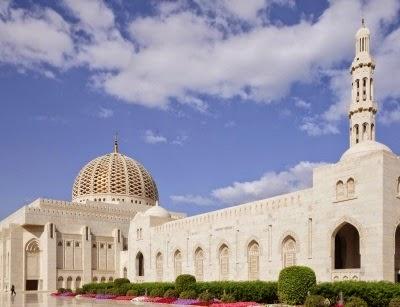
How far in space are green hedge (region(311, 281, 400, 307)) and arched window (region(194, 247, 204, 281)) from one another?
48.4ft

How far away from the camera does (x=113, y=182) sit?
4572 cm

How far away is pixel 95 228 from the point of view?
41.3 meters

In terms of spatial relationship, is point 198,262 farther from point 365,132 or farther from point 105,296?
point 365,132

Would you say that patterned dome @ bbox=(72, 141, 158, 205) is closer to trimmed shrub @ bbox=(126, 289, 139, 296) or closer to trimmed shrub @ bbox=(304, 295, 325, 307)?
trimmed shrub @ bbox=(126, 289, 139, 296)

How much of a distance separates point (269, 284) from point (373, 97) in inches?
444

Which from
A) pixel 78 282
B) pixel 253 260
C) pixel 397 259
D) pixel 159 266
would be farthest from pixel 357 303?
pixel 78 282

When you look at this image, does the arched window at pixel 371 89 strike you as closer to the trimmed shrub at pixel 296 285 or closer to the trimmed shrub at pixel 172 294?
the trimmed shrub at pixel 296 285

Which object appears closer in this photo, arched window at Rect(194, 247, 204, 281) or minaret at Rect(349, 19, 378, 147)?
minaret at Rect(349, 19, 378, 147)

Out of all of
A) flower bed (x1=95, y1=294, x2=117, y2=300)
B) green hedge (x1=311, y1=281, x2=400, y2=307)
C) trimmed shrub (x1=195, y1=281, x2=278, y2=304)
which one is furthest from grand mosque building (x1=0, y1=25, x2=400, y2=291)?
flower bed (x1=95, y1=294, x2=117, y2=300)

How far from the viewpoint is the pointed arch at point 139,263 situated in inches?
1529

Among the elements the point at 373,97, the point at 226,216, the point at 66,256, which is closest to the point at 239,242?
the point at 226,216

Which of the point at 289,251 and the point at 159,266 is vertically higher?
the point at 289,251

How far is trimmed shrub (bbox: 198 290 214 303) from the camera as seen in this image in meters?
20.6

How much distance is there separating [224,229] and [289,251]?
535 cm
